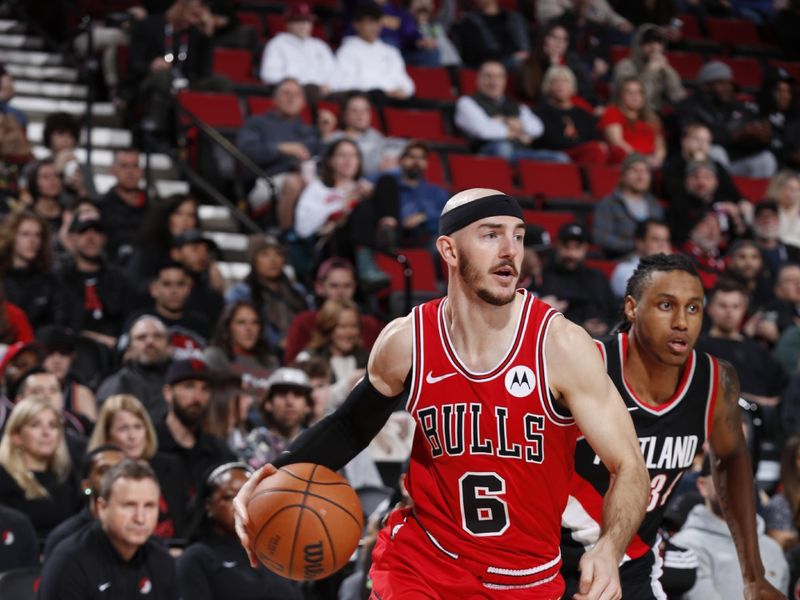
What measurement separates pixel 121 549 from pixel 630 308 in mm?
2793

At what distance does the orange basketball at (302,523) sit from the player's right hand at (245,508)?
0.06 feet

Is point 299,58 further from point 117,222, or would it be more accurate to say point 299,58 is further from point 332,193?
point 117,222

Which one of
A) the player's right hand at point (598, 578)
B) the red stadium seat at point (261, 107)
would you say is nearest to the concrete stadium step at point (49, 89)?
the red stadium seat at point (261, 107)

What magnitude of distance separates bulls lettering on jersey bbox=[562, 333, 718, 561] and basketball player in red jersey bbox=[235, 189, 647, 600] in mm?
555

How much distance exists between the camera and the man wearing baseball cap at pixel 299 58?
1241 cm

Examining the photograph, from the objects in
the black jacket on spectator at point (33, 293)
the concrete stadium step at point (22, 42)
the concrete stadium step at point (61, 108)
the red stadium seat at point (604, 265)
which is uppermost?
the concrete stadium step at point (22, 42)

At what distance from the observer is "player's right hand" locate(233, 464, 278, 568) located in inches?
175

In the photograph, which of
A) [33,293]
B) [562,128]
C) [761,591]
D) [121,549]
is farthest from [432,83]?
[761,591]

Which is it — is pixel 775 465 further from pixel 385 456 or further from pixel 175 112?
pixel 175 112

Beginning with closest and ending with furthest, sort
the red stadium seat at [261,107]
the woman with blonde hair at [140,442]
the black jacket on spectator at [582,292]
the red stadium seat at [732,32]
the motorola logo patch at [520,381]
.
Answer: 1. the motorola logo patch at [520,381]
2. the woman with blonde hair at [140,442]
3. the black jacket on spectator at [582,292]
4. the red stadium seat at [261,107]
5. the red stadium seat at [732,32]

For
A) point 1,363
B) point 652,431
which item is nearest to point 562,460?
point 652,431

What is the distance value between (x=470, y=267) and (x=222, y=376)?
4592 mm

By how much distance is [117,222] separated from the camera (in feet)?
35.7

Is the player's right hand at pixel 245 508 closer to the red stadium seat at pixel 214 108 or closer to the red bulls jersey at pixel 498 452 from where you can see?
the red bulls jersey at pixel 498 452
